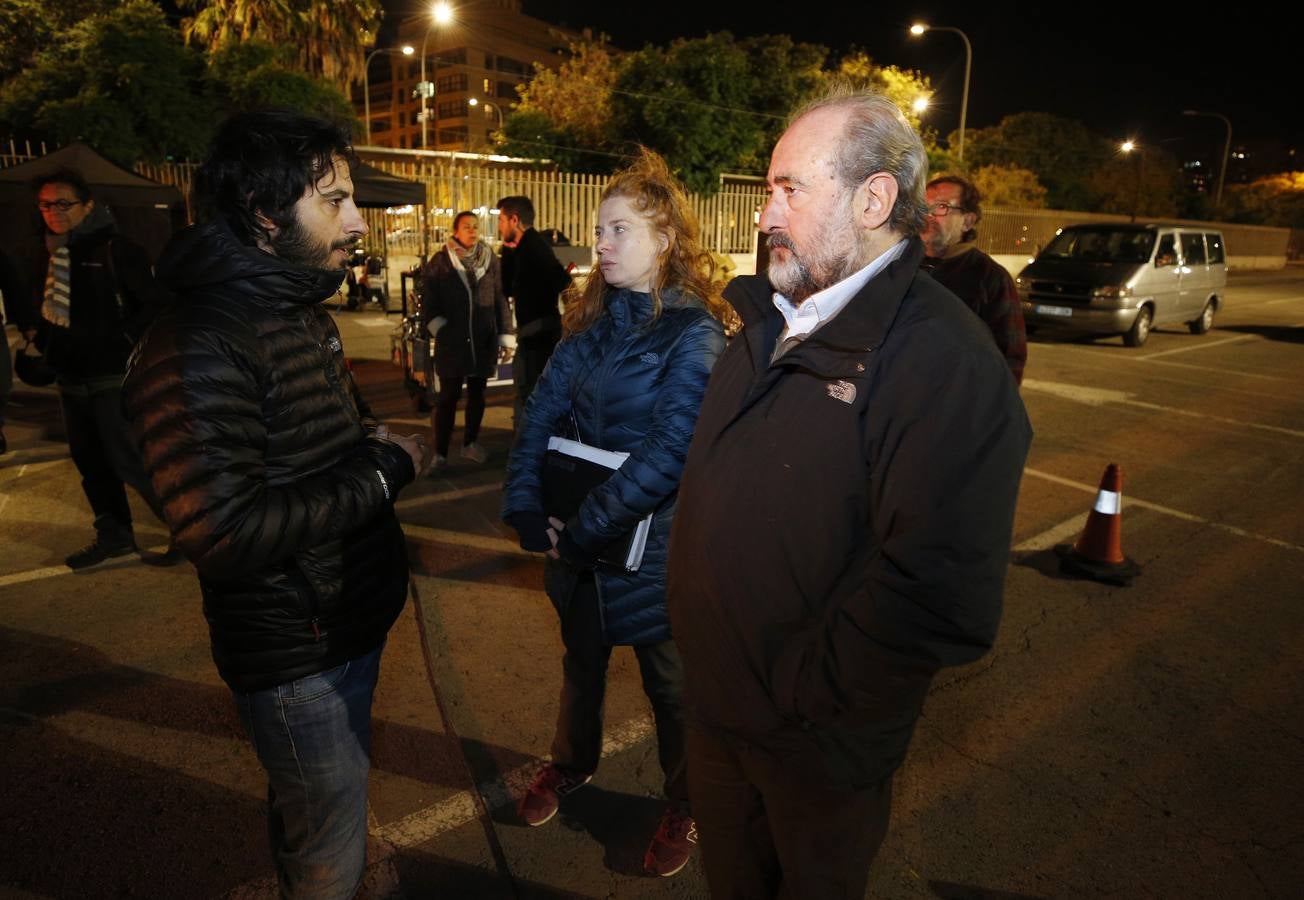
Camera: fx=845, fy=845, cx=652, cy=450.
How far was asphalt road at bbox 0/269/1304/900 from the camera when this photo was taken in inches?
104

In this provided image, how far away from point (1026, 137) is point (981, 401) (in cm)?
4959

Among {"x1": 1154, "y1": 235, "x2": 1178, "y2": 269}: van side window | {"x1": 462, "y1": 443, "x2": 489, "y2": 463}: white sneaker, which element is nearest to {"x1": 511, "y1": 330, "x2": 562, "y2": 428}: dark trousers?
{"x1": 462, "y1": 443, "x2": 489, "y2": 463}: white sneaker

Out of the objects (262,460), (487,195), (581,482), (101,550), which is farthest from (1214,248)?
(262,460)

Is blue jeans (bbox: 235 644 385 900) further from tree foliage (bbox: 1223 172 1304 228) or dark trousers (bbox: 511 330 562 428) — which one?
tree foliage (bbox: 1223 172 1304 228)

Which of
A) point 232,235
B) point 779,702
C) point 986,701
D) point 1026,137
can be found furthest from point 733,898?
point 1026,137

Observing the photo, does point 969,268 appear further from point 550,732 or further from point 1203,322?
point 1203,322

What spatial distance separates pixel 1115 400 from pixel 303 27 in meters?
25.6

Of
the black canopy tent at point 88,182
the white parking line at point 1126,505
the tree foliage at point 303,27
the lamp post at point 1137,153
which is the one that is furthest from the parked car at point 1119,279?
the lamp post at point 1137,153

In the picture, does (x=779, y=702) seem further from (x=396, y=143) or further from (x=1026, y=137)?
(x=396, y=143)

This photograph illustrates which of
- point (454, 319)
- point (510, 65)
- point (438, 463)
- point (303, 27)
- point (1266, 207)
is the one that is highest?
point (510, 65)

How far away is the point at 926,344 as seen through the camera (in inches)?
57.8

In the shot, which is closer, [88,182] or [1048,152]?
[88,182]

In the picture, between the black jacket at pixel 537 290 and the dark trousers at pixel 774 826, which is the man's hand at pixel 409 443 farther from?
the black jacket at pixel 537 290

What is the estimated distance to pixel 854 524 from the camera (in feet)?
5.07
